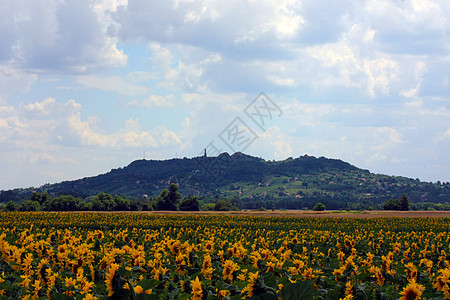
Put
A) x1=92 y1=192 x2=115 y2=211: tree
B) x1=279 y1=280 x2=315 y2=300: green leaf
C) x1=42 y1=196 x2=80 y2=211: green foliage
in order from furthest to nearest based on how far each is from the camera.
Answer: x1=92 y1=192 x2=115 y2=211: tree → x1=42 y1=196 x2=80 y2=211: green foliage → x1=279 y1=280 x2=315 y2=300: green leaf

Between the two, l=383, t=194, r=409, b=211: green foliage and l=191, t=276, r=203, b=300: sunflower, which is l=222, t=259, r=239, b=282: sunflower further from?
l=383, t=194, r=409, b=211: green foliage

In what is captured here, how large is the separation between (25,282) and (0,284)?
31 centimetres

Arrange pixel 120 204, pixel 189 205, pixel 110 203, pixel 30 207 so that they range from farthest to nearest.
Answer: pixel 189 205 → pixel 120 204 → pixel 110 203 → pixel 30 207

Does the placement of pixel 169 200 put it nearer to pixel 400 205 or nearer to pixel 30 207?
pixel 30 207

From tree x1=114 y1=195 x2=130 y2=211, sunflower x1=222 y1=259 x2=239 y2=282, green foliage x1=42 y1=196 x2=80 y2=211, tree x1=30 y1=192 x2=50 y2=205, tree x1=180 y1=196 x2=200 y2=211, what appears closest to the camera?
sunflower x1=222 y1=259 x2=239 y2=282

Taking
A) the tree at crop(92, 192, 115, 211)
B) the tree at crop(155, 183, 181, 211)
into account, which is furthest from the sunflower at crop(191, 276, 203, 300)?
the tree at crop(155, 183, 181, 211)

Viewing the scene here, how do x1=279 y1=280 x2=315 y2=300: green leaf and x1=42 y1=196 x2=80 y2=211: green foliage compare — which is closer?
x1=279 y1=280 x2=315 y2=300: green leaf

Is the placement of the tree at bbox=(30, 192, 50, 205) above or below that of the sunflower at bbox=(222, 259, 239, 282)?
above

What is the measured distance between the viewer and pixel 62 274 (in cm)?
733

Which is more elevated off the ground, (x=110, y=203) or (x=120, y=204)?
(x=110, y=203)

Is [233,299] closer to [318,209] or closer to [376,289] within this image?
[376,289]

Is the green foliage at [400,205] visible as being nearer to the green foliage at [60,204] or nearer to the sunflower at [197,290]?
the green foliage at [60,204]

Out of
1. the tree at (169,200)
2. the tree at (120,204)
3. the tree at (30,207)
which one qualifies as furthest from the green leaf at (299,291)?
the tree at (120,204)

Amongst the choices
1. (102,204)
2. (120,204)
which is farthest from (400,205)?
(102,204)
